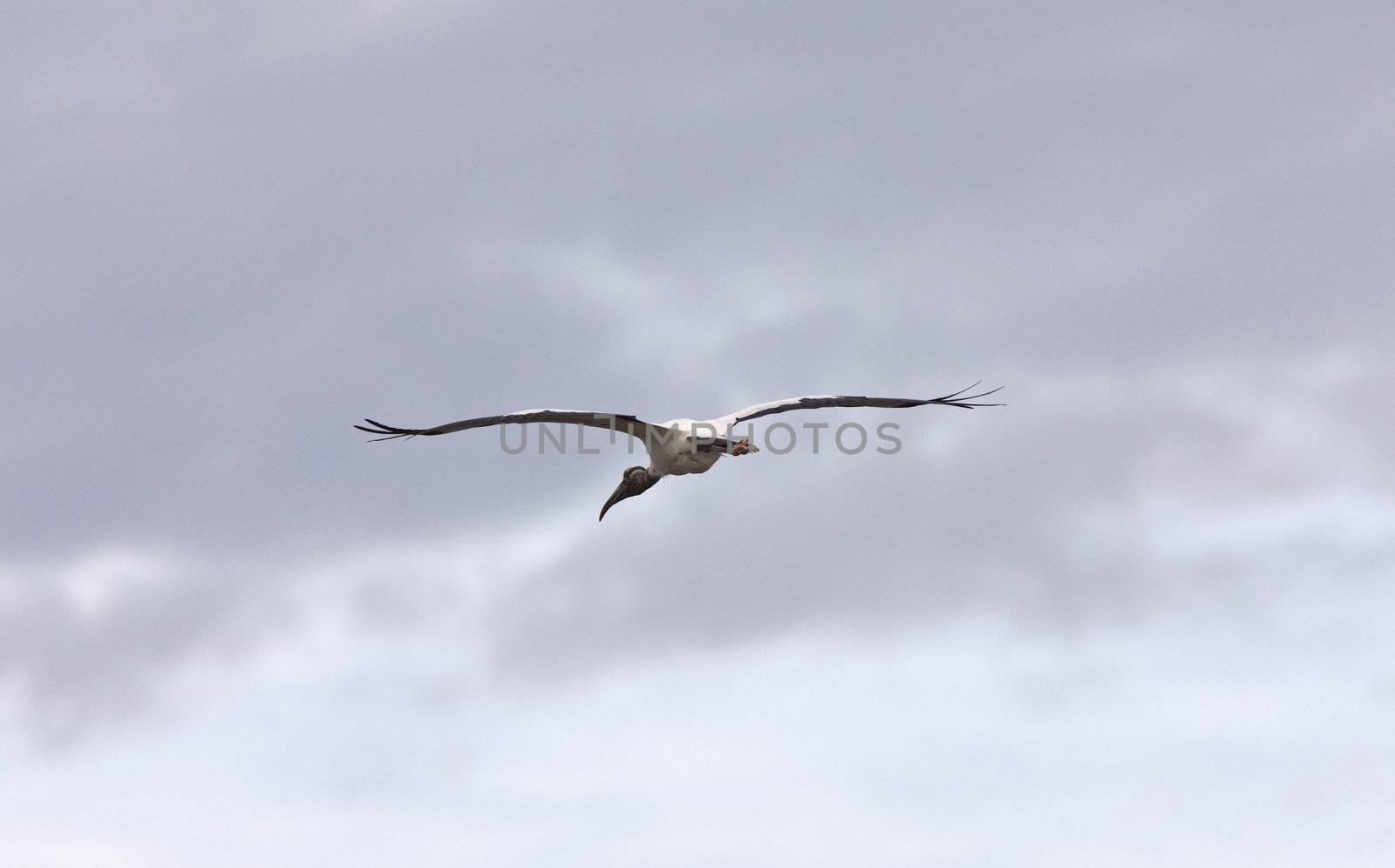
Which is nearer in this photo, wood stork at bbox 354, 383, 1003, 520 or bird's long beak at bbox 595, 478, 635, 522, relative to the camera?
wood stork at bbox 354, 383, 1003, 520

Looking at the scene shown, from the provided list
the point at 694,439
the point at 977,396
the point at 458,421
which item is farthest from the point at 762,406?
the point at 458,421

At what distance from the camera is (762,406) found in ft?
101

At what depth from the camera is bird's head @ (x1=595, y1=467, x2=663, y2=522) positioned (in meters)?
31.1

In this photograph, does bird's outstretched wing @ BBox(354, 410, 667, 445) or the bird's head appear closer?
bird's outstretched wing @ BBox(354, 410, 667, 445)

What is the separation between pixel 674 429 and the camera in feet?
97.1

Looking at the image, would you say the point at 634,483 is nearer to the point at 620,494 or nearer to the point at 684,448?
the point at 620,494

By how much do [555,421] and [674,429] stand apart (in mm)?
3232

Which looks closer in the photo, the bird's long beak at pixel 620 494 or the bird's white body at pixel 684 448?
the bird's white body at pixel 684 448

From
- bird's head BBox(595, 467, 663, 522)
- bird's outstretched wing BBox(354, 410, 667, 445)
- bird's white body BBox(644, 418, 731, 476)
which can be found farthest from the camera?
bird's head BBox(595, 467, 663, 522)

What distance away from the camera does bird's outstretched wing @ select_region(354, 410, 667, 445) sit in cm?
2544

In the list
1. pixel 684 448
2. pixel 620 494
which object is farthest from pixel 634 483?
pixel 684 448

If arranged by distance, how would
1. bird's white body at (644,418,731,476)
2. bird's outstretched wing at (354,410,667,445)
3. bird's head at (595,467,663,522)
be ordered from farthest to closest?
1. bird's head at (595,467,663,522)
2. bird's white body at (644,418,731,476)
3. bird's outstretched wing at (354,410,667,445)

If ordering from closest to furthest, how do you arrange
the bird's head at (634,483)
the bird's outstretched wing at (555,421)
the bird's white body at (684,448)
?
the bird's outstretched wing at (555,421), the bird's white body at (684,448), the bird's head at (634,483)

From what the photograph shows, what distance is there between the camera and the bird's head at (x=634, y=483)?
3106 centimetres
